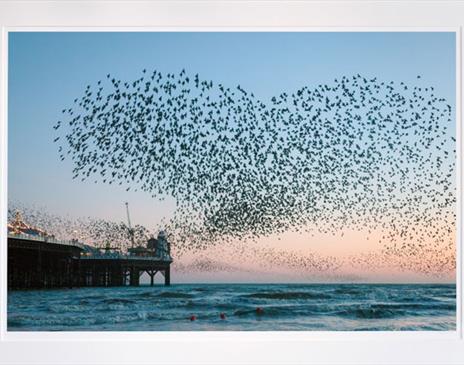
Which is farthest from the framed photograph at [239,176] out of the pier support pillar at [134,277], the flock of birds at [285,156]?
the pier support pillar at [134,277]

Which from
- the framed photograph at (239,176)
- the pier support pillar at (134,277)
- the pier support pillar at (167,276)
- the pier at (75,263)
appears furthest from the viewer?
the pier support pillar at (134,277)

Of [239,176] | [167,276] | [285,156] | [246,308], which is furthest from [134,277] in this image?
[285,156]

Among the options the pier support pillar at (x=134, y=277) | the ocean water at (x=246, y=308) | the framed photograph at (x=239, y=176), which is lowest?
the ocean water at (x=246, y=308)

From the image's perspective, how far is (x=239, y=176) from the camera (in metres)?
5.48

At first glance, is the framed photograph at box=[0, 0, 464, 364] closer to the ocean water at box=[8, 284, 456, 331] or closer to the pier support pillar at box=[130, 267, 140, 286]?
the ocean water at box=[8, 284, 456, 331]

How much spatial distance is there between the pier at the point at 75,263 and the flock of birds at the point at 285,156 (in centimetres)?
18

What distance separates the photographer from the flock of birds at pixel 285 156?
531cm

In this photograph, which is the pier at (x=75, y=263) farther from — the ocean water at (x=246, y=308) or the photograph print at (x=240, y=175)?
the ocean water at (x=246, y=308)

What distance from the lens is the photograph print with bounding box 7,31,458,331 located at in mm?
5258

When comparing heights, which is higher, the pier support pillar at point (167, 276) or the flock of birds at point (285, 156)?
the flock of birds at point (285, 156)

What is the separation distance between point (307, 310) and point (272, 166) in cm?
97

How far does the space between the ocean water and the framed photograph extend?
14 millimetres
